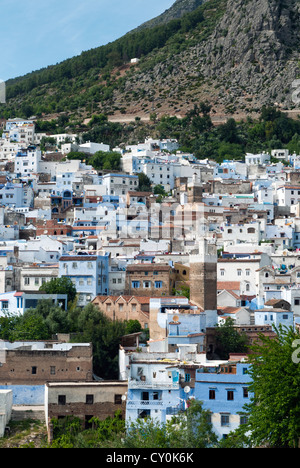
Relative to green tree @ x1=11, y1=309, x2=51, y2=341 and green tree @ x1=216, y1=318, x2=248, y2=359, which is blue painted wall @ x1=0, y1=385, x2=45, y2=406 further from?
green tree @ x1=216, y1=318, x2=248, y2=359

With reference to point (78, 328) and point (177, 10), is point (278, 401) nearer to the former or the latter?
point (78, 328)

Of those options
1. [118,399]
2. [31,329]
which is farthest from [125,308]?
[118,399]

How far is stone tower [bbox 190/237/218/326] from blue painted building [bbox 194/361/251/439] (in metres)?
8.37

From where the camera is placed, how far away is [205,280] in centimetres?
3675

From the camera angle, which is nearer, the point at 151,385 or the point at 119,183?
the point at 151,385

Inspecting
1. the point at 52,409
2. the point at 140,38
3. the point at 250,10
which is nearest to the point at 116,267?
the point at 52,409

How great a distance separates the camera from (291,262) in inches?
1864

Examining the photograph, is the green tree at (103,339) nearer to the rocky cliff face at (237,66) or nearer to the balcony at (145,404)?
the balcony at (145,404)

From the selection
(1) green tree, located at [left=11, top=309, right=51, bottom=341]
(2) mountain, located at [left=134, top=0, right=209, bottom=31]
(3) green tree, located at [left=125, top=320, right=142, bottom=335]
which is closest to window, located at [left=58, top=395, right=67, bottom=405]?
(1) green tree, located at [left=11, top=309, right=51, bottom=341]

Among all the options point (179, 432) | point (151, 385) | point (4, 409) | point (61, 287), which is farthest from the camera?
point (61, 287)

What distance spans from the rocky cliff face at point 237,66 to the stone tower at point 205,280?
204 ft

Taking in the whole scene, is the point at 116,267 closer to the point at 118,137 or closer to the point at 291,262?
the point at 291,262

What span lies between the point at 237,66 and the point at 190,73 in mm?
7590

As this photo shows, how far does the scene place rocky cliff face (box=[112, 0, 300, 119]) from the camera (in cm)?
9975
